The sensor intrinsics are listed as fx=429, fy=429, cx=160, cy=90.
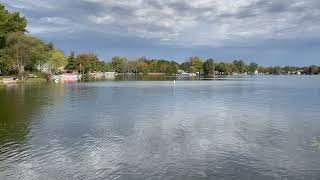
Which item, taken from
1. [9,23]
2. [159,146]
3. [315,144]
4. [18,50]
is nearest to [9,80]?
[18,50]

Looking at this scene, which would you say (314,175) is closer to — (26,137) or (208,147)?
(208,147)

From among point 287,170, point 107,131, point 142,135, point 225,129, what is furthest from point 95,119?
point 287,170

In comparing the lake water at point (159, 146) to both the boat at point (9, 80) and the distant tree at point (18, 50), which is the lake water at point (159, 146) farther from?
the distant tree at point (18, 50)

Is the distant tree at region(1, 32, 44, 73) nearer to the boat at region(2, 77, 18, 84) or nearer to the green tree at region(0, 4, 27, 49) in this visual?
the green tree at region(0, 4, 27, 49)

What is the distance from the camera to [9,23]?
126 meters

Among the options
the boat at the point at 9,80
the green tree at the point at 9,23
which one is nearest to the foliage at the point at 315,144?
the boat at the point at 9,80

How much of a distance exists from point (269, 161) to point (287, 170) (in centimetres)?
173

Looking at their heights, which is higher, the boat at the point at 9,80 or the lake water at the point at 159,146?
the boat at the point at 9,80

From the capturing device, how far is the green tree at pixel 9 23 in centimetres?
12048

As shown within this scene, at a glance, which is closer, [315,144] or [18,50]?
[315,144]

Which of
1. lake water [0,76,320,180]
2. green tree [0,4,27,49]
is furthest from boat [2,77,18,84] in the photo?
lake water [0,76,320,180]

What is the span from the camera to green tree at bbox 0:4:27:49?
4743 inches

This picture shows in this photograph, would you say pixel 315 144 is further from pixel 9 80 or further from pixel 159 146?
pixel 9 80

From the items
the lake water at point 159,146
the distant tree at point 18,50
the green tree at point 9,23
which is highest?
the green tree at point 9,23
